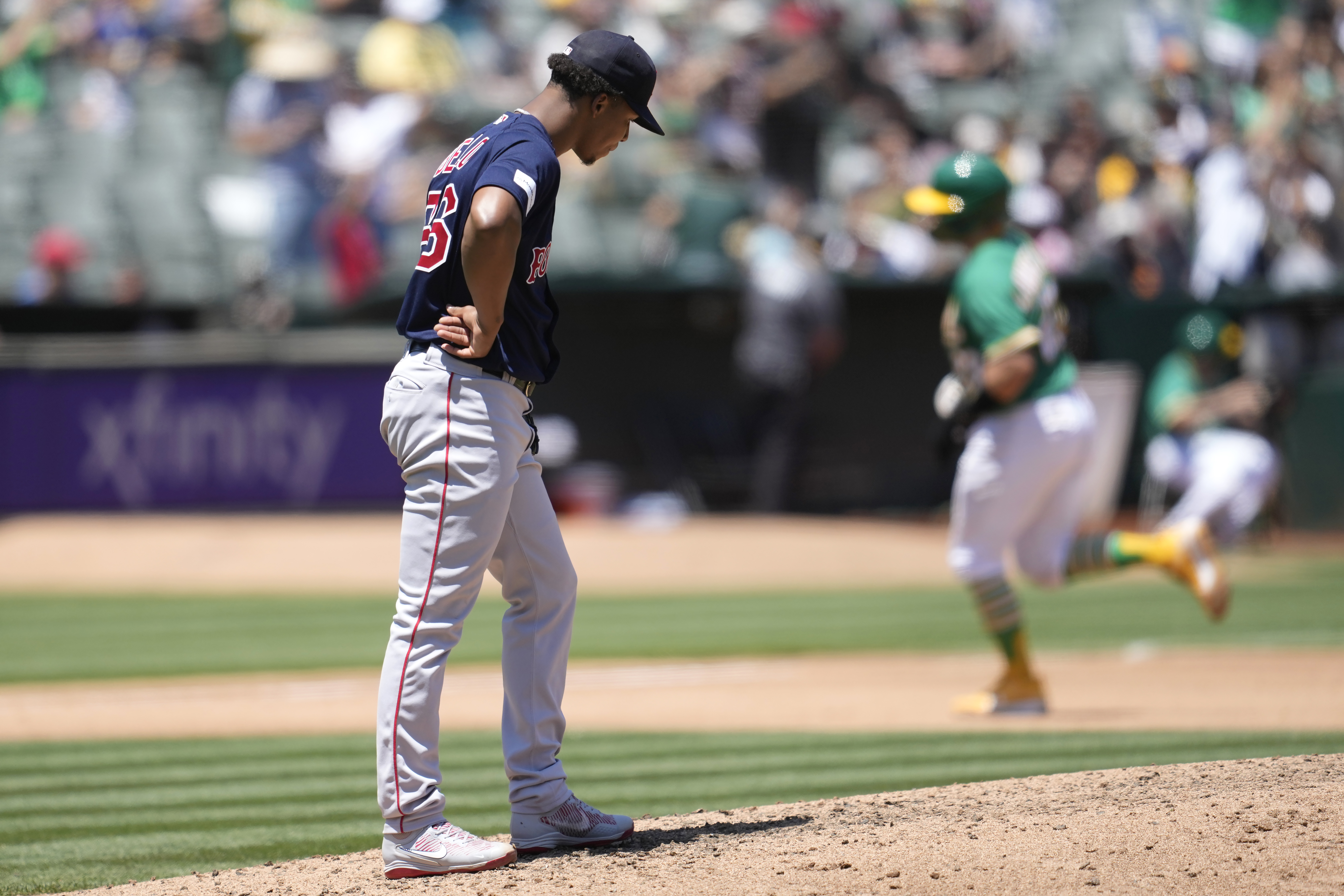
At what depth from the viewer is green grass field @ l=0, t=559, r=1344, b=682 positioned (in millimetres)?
9477

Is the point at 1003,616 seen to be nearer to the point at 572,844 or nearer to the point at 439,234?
the point at 572,844

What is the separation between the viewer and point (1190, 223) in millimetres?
16484

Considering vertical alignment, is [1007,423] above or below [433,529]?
above

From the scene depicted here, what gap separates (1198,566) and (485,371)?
455 cm

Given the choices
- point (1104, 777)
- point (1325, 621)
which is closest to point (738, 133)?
point (1325, 621)

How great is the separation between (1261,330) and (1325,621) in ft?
18.4

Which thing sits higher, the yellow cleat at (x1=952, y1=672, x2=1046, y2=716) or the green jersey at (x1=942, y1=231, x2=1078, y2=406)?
the green jersey at (x1=942, y1=231, x2=1078, y2=406)

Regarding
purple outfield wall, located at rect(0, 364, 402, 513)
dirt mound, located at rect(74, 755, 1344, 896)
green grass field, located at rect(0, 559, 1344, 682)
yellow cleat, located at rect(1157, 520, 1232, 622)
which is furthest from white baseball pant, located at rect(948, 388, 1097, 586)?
purple outfield wall, located at rect(0, 364, 402, 513)

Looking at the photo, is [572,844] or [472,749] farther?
[472,749]

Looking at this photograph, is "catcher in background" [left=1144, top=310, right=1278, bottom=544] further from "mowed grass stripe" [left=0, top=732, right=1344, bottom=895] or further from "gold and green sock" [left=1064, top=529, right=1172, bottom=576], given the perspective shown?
"mowed grass stripe" [left=0, top=732, right=1344, bottom=895]

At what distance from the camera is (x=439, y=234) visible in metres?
3.86

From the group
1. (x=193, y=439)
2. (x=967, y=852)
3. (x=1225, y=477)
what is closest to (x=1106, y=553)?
(x=967, y=852)

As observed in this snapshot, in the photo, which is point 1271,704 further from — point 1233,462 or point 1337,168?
point 1337,168

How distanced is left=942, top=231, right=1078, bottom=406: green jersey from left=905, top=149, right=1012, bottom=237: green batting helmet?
5.4 inches
